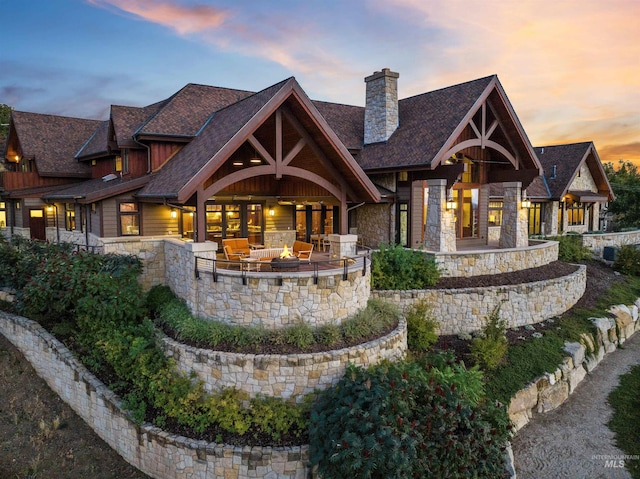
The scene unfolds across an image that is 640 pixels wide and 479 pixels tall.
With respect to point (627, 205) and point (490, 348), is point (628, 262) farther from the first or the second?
point (627, 205)

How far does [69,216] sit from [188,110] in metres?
7.01

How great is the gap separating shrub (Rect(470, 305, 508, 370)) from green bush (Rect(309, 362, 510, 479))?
2666 mm

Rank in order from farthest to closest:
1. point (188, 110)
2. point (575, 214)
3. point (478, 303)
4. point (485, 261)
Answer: point (575, 214) → point (188, 110) → point (485, 261) → point (478, 303)

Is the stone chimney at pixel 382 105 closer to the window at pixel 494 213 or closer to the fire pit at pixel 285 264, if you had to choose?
the window at pixel 494 213

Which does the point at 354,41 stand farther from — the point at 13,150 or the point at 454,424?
the point at 13,150

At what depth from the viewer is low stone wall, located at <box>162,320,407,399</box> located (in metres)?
9.45

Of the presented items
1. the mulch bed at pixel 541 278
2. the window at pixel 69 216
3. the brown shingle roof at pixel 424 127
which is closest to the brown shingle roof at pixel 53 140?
the window at pixel 69 216

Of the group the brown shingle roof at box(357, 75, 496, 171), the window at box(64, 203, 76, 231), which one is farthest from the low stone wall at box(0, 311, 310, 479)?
the brown shingle roof at box(357, 75, 496, 171)

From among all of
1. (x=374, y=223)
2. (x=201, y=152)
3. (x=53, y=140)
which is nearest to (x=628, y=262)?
(x=374, y=223)

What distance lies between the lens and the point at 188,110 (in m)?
17.0

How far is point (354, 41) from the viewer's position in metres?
16.9

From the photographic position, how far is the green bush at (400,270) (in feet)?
45.7

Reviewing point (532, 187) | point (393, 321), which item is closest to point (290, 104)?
point (393, 321)

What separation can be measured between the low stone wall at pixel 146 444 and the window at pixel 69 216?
249 inches
